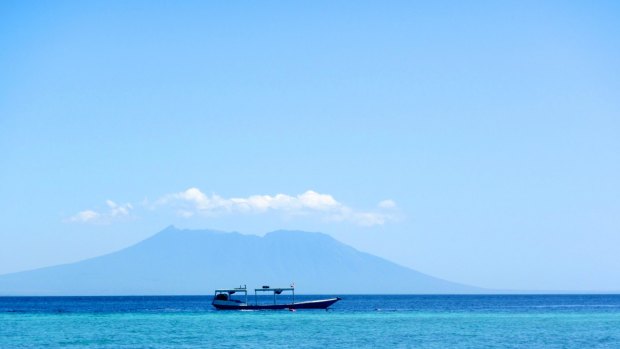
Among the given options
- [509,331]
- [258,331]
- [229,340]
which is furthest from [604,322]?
[229,340]

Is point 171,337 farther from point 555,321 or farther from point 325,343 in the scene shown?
point 555,321

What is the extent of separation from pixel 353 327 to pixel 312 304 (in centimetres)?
3913

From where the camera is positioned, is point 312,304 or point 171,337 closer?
point 171,337

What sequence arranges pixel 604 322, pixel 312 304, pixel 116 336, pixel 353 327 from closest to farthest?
pixel 116 336
pixel 353 327
pixel 604 322
pixel 312 304

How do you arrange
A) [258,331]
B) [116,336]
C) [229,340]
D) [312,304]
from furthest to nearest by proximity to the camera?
1. [312,304]
2. [258,331]
3. [116,336]
4. [229,340]

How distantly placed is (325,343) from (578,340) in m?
18.7

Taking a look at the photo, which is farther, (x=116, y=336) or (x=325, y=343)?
(x=116, y=336)

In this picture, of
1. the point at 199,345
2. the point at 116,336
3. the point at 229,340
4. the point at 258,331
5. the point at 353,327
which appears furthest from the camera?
the point at 353,327

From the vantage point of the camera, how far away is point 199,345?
55.8 m

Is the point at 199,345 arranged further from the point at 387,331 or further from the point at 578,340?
the point at 578,340

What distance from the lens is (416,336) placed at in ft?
209

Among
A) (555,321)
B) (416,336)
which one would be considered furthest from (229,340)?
(555,321)

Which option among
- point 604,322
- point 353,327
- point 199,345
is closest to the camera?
point 199,345

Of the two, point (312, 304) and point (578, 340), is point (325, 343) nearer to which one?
point (578, 340)
